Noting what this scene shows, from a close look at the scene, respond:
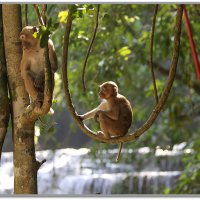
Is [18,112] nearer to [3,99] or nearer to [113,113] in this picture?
[3,99]

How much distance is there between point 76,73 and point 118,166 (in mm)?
3911

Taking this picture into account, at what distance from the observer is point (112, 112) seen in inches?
112

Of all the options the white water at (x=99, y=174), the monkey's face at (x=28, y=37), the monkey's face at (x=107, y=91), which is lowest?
the white water at (x=99, y=174)

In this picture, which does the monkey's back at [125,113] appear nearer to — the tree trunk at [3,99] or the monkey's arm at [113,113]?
the monkey's arm at [113,113]

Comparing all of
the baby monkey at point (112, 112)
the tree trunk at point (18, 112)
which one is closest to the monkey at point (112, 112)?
the baby monkey at point (112, 112)

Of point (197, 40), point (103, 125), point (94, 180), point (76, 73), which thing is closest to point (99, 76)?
point (76, 73)

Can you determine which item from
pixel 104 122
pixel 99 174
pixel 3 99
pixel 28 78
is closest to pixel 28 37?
pixel 28 78

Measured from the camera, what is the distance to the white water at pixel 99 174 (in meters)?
7.45

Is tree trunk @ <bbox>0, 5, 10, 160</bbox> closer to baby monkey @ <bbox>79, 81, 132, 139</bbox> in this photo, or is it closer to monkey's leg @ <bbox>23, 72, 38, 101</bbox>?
monkey's leg @ <bbox>23, 72, 38, 101</bbox>

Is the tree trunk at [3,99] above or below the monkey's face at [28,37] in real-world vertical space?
below

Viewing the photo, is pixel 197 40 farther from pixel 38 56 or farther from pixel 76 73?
pixel 38 56

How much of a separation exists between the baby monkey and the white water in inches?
165

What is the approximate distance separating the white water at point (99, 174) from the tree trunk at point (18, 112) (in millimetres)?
4908

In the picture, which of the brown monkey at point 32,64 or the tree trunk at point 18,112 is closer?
the tree trunk at point 18,112
